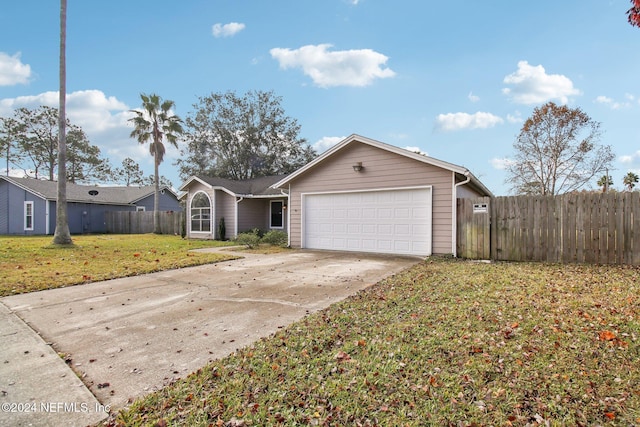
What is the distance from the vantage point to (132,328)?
3.86 meters

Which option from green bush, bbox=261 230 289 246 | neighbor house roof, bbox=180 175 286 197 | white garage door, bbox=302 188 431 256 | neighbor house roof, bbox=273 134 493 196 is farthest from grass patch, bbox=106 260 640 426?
neighbor house roof, bbox=180 175 286 197

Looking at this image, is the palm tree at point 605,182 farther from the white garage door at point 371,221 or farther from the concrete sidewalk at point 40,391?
the concrete sidewalk at point 40,391

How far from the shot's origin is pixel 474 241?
30.3 feet

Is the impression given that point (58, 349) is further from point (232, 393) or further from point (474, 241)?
point (474, 241)

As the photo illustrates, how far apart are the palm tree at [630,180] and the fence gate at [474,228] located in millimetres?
27698

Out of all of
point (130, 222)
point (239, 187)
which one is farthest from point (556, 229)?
point (130, 222)

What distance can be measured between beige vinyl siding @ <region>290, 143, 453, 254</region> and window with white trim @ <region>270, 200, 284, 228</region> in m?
4.67

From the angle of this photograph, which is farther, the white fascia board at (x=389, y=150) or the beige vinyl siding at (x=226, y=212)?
the beige vinyl siding at (x=226, y=212)

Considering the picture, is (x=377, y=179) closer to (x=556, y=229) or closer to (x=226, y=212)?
(x=556, y=229)

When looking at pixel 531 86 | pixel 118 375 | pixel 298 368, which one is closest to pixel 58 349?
pixel 118 375

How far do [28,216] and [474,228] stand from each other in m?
26.5

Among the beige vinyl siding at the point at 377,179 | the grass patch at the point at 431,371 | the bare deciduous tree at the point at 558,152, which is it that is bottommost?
the grass patch at the point at 431,371

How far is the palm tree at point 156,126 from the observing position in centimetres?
2120

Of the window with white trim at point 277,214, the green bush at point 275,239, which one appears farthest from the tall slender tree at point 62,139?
the window with white trim at point 277,214
